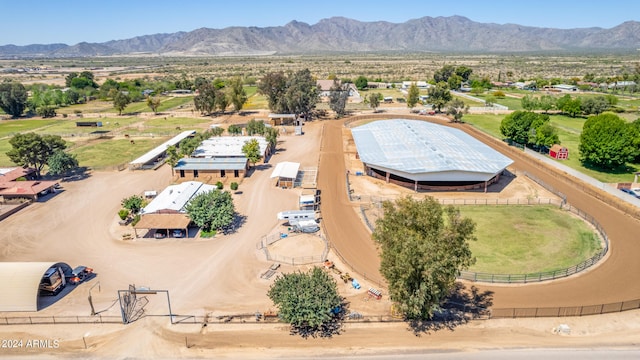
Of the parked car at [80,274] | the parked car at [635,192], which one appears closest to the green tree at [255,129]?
the parked car at [80,274]

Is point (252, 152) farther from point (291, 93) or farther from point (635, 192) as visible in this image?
point (635, 192)

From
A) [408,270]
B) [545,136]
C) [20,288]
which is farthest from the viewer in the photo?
[545,136]

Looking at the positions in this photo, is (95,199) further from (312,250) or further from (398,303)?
(398,303)

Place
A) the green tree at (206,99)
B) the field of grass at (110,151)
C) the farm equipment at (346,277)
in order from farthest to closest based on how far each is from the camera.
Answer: the green tree at (206,99) → the field of grass at (110,151) → the farm equipment at (346,277)

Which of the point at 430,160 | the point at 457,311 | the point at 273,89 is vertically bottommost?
the point at 457,311

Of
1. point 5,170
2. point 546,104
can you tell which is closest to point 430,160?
point 5,170

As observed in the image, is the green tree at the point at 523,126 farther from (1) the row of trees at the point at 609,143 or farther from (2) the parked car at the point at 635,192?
(2) the parked car at the point at 635,192
